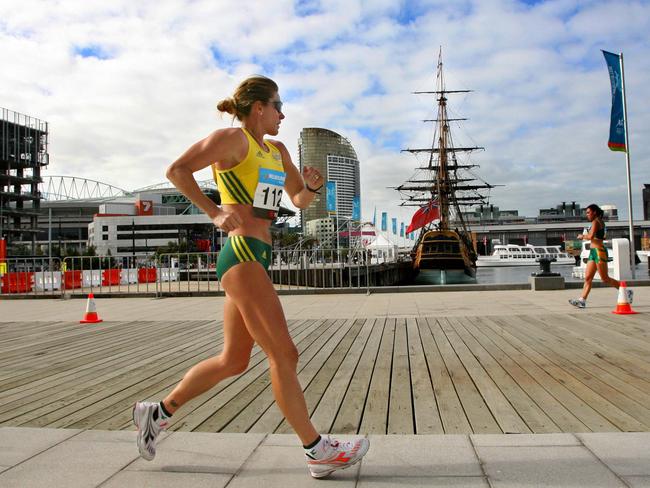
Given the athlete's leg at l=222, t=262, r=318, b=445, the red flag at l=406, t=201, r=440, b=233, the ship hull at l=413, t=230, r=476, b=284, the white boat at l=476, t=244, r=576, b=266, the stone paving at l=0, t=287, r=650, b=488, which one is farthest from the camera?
the white boat at l=476, t=244, r=576, b=266

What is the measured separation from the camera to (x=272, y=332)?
96.5 inches

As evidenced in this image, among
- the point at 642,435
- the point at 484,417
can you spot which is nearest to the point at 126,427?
the point at 484,417

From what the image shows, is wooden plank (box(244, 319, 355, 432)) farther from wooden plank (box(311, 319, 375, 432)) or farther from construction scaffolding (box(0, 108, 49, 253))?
construction scaffolding (box(0, 108, 49, 253))

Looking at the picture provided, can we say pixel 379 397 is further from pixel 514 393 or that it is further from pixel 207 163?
pixel 207 163

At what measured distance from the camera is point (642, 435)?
274 centimetres

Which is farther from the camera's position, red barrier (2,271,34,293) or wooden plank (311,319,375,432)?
red barrier (2,271,34,293)

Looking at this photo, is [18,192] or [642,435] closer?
[642,435]

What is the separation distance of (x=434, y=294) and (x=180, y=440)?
10.9 metres

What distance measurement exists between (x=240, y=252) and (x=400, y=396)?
1.85 metres

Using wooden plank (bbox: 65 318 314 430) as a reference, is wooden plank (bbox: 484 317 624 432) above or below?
below

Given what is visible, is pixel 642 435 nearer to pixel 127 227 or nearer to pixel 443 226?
pixel 443 226

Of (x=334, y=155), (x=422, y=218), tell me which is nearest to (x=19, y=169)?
(x=334, y=155)

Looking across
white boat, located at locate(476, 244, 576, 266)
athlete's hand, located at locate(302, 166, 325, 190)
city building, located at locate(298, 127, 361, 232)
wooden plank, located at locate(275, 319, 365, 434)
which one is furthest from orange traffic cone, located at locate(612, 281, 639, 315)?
city building, located at locate(298, 127, 361, 232)

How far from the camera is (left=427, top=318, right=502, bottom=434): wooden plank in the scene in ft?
9.90
